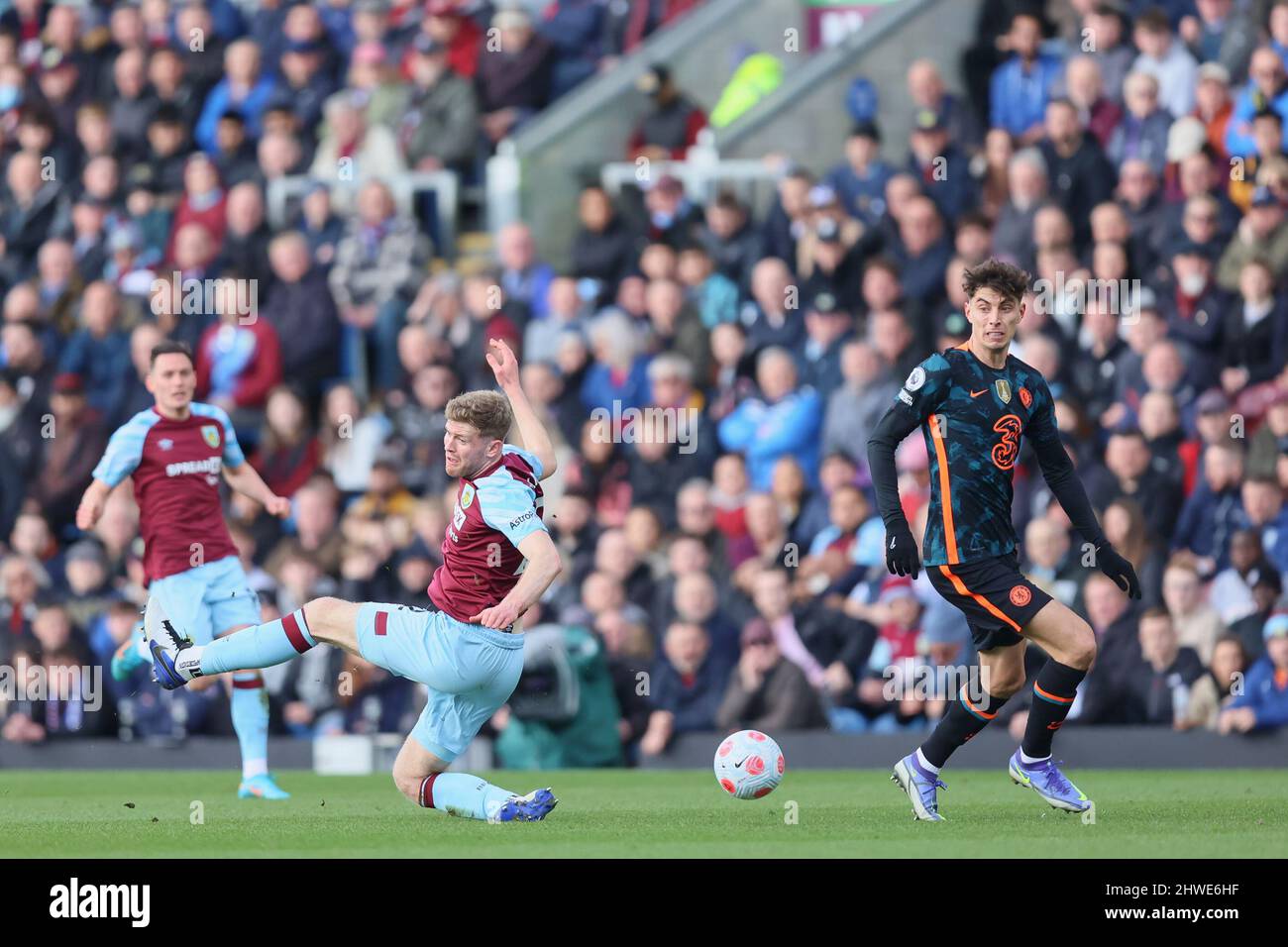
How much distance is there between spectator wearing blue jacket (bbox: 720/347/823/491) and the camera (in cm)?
1606

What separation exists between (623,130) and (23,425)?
553 centimetres

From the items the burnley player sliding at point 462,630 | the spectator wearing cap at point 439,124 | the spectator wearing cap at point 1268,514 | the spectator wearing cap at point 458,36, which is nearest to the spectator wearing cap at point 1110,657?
the spectator wearing cap at point 1268,514

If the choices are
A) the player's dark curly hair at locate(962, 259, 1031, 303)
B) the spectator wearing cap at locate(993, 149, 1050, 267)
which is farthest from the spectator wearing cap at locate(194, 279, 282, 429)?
the player's dark curly hair at locate(962, 259, 1031, 303)

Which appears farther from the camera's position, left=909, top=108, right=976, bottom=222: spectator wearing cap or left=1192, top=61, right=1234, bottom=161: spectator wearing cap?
left=909, top=108, right=976, bottom=222: spectator wearing cap

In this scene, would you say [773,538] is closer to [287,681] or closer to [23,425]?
[287,681]

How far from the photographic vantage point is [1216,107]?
52.6 ft

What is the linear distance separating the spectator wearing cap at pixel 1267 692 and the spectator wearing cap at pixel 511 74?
8.48 meters

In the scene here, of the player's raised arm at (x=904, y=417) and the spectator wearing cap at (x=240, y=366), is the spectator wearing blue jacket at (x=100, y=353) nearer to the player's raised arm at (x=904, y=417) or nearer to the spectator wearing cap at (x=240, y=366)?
the spectator wearing cap at (x=240, y=366)

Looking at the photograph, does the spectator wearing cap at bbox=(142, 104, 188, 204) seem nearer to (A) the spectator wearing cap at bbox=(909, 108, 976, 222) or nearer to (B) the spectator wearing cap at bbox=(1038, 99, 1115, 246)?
(A) the spectator wearing cap at bbox=(909, 108, 976, 222)

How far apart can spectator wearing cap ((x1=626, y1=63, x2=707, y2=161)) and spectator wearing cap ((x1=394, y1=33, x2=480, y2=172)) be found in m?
1.49

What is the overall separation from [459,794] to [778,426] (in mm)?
6698

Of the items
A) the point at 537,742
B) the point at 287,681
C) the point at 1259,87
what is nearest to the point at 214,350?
the point at 287,681

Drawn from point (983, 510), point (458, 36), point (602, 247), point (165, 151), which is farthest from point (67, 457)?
point (983, 510)
